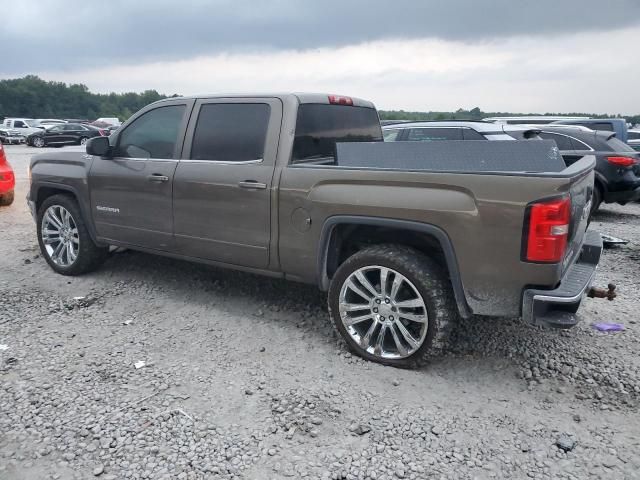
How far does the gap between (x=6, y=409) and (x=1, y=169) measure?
283 inches

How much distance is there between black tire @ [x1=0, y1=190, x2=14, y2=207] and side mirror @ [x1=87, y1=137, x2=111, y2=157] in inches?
210

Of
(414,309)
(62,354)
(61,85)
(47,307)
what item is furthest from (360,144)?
(61,85)

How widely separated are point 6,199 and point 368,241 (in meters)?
8.00

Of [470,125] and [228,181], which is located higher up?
[470,125]

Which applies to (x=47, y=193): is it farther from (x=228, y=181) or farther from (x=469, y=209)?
(x=469, y=209)

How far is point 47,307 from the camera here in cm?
474

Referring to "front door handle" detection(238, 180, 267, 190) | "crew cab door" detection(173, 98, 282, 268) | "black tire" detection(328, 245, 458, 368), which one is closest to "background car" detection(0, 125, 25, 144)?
"crew cab door" detection(173, 98, 282, 268)

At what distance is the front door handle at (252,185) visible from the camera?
3996 mm

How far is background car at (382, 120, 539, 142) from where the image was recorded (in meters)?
8.52

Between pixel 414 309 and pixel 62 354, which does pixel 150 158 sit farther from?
pixel 414 309

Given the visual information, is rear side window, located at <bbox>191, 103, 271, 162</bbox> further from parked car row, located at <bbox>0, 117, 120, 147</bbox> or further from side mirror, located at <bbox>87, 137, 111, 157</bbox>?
parked car row, located at <bbox>0, 117, 120, 147</bbox>

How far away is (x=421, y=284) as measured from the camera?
3.40 meters

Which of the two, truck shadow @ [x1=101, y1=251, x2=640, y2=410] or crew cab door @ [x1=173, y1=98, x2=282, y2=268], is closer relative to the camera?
truck shadow @ [x1=101, y1=251, x2=640, y2=410]

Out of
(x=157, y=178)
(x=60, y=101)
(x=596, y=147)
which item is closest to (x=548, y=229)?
(x=157, y=178)
